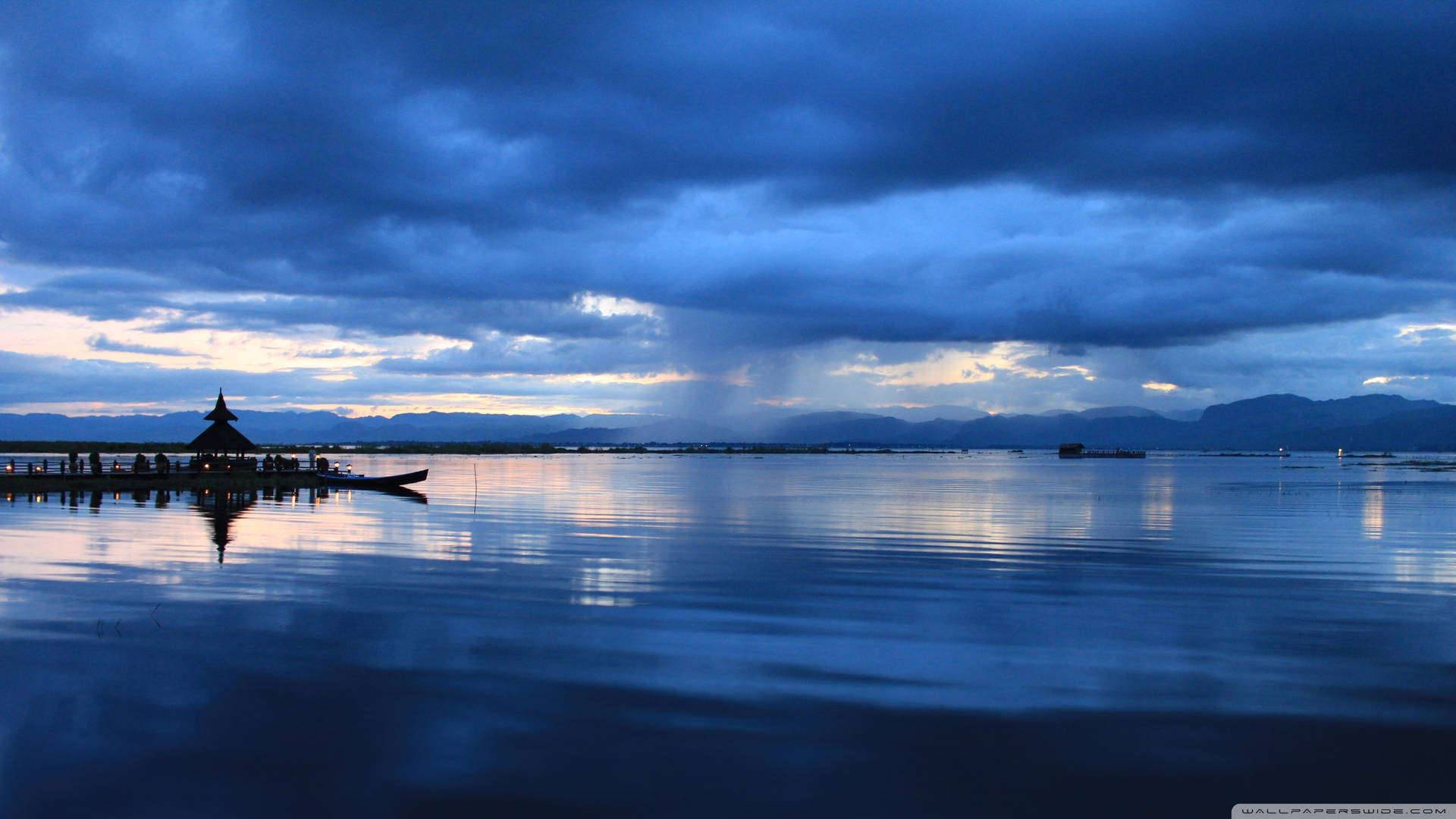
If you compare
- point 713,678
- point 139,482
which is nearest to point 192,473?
point 139,482

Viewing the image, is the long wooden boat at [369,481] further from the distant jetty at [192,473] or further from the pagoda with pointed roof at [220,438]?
the pagoda with pointed roof at [220,438]

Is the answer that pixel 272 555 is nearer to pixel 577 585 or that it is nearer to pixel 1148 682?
pixel 577 585

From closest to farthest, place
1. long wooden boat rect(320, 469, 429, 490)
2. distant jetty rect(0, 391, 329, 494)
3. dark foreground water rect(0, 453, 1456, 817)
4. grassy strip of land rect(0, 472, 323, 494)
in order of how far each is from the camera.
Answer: dark foreground water rect(0, 453, 1456, 817) < grassy strip of land rect(0, 472, 323, 494) < distant jetty rect(0, 391, 329, 494) < long wooden boat rect(320, 469, 429, 490)

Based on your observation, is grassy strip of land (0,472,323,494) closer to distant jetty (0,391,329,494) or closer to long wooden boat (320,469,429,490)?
distant jetty (0,391,329,494)

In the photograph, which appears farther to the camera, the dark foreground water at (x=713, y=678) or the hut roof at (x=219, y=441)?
the hut roof at (x=219, y=441)

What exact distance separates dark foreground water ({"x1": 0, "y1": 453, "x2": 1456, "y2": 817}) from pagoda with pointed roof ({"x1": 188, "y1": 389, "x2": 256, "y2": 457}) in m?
35.6

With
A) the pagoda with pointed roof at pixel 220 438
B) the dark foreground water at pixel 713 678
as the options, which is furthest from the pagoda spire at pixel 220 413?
the dark foreground water at pixel 713 678

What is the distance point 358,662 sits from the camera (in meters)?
12.1

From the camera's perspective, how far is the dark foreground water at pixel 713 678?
26.4 feet

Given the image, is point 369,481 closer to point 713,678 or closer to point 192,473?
point 192,473

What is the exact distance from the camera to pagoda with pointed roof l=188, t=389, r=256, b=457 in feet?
192

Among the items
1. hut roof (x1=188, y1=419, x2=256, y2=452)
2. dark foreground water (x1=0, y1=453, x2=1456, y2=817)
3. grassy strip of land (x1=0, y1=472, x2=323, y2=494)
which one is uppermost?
hut roof (x1=188, y1=419, x2=256, y2=452)

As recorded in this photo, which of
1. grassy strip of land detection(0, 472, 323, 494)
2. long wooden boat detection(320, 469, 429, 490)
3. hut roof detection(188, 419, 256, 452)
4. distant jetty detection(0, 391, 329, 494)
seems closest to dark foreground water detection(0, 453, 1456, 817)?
grassy strip of land detection(0, 472, 323, 494)

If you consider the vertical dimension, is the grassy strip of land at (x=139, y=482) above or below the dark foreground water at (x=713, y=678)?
above
